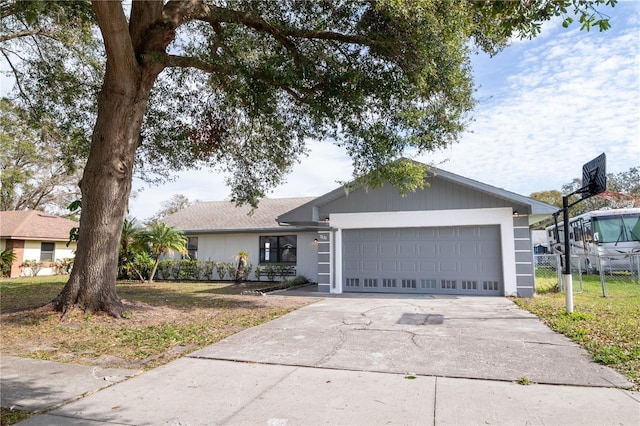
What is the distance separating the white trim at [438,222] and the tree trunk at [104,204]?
7594 millimetres

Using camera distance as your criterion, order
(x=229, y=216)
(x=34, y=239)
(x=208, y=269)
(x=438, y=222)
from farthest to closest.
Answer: (x=34, y=239) < (x=229, y=216) < (x=208, y=269) < (x=438, y=222)

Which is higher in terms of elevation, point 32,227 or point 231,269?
point 32,227

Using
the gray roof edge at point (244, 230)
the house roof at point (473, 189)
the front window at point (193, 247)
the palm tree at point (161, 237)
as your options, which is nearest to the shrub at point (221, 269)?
the gray roof edge at point (244, 230)

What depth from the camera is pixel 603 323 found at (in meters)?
7.47

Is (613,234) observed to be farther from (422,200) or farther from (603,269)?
(422,200)

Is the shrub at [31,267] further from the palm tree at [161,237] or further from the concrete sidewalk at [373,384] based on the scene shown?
the concrete sidewalk at [373,384]

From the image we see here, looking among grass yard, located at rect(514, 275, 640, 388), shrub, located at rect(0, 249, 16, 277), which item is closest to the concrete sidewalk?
grass yard, located at rect(514, 275, 640, 388)

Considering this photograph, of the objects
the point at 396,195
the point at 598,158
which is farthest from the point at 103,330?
the point at 598,158

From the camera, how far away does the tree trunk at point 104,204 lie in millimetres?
8258

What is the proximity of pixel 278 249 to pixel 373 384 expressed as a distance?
15.6 m

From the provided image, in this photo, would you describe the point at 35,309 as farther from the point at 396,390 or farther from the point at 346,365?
the point at 396,390

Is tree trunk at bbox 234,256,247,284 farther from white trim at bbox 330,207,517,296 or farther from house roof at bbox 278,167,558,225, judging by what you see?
white trim at bbox 330,207,517,296

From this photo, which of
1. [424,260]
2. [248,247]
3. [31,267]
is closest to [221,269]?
[248,247]

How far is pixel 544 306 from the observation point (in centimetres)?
1005
